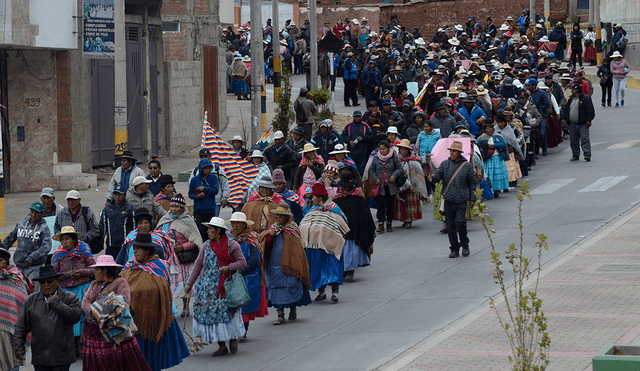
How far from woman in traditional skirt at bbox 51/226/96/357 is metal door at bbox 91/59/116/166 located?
1287 cm

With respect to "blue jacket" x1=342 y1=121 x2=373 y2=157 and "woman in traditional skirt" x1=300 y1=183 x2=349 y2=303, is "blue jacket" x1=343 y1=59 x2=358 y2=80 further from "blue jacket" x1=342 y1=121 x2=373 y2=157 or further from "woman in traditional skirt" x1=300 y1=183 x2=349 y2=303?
"woman in traditional skirt" x1=300 y1=183 x2=349 y2=303

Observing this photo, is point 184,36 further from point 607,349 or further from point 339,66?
point 607,349

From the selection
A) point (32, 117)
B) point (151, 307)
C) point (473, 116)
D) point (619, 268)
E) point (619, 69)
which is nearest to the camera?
point (151, 307)

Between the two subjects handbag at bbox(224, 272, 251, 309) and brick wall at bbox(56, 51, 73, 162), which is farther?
brick wall at bbox(56, 51, 73, 162)

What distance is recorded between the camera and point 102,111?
2380cm

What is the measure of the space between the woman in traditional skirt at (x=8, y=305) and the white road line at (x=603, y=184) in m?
13.3

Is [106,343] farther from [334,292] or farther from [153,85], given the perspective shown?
[153,85]

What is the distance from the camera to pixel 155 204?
43.6ft

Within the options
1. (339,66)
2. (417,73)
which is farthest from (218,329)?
(339,66)

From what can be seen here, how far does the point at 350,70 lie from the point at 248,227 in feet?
77.5

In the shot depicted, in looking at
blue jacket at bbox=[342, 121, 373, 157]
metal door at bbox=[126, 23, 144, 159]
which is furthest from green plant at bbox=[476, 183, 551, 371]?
metal door at bbox=[126, 23, 144, 159]

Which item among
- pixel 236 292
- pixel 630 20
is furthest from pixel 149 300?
pixel 630 20

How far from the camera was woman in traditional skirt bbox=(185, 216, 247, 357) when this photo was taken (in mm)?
10641

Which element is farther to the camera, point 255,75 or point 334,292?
point 255,75
